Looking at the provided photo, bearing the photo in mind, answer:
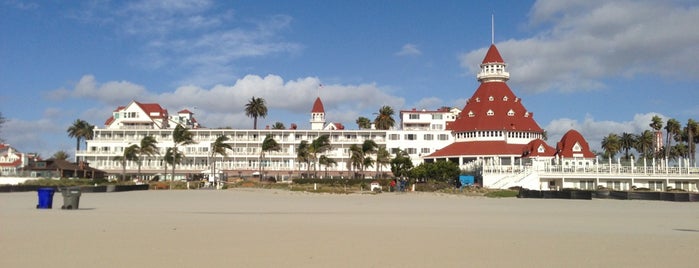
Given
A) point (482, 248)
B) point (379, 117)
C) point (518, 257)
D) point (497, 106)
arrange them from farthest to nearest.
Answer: point (379, 117)
point (497, 106)
point (482, 248)
point (518, 257)

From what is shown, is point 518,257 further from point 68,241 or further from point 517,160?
point 517,160

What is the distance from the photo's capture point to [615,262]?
10633 millimetres

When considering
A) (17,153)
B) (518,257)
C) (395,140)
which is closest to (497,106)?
(395,140)

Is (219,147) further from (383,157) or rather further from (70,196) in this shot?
(70,196)

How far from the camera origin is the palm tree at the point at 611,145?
115875mm

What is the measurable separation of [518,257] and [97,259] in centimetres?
775

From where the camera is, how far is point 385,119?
127 meters

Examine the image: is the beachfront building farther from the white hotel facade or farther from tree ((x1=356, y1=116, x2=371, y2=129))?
tree ((x1=356, y1=116, x2=371, y2=129))

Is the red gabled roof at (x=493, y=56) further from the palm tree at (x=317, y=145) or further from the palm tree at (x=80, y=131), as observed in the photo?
the palm tree at (x=80, y=131)

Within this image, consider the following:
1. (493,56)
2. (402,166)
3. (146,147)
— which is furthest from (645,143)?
(146,147)

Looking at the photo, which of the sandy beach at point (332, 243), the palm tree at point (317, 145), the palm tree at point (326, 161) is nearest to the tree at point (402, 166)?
the palm tree at point (317, 145)

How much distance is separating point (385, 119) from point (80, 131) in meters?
70.5

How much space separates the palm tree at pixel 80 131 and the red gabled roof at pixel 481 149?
87840 mm

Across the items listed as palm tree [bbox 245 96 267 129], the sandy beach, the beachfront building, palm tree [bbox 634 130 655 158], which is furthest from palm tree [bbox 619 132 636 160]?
the sandy beach
